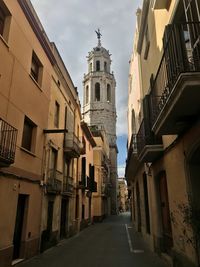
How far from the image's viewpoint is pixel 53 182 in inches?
495

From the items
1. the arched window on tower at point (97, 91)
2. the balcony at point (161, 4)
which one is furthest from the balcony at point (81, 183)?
the arched window on tower at point (97, 91)

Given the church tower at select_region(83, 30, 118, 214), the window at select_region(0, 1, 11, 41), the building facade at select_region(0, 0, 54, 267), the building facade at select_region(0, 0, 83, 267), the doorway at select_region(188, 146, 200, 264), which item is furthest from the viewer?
the church tower at select_region(83, 30, 118, 214)

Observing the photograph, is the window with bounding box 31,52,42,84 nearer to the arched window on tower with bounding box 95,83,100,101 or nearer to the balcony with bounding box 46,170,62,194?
the balcony with bounding box 46,170,62,194

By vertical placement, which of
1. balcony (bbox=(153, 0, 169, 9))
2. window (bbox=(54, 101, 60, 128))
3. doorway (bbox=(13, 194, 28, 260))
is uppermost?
balcony (bbox=(153, 0, 169, 9))

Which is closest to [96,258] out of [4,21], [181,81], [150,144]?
[150,144]

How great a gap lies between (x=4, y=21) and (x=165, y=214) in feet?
29.7

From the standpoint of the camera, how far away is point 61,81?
50.9ft

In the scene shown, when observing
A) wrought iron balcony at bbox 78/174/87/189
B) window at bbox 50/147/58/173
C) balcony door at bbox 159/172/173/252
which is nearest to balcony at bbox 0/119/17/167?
window at bbox 50/147/58/173

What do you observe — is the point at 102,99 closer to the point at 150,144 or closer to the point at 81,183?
the point at 81,183

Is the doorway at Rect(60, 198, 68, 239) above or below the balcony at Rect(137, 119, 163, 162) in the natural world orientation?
below

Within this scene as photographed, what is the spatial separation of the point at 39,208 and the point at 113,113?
49.8m

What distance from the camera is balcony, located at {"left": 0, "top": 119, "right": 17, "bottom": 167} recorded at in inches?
287

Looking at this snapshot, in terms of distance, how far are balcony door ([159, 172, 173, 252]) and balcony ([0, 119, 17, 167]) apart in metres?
5.39

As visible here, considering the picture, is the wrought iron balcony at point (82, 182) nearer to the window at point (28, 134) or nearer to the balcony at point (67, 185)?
the balcony at point (67, 185)
